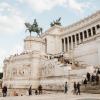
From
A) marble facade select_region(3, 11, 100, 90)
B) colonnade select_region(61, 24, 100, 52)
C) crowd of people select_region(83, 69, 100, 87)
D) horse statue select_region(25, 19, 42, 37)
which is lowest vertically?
crowd of people select_region(83, 69, 100, 87)

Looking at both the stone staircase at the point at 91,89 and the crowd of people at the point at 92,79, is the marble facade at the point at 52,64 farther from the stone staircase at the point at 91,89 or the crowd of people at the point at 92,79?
the stone staircase at the point at 91,89

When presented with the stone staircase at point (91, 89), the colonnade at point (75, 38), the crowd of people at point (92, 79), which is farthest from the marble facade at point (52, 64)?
the stone staircase at point (91, 89)

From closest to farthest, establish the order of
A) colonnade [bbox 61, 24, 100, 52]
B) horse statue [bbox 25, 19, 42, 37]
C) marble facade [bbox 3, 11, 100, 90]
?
marble facade [bbox 3, 11, 100, 90], colonnade [bbox 61, 24, 100, 52], horse statue [bbox 25, 19, 42, 37]

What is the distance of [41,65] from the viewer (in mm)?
44812

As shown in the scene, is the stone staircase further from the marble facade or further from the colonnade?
the colonnade

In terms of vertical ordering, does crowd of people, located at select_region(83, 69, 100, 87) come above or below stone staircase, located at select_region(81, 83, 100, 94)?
above

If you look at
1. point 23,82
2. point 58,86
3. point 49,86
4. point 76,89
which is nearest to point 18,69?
point 23,82

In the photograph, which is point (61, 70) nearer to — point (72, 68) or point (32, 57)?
point (72, 68)

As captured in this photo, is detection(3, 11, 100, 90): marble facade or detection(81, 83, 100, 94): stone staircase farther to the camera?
detection(3, 11, 100, 90): marble facade

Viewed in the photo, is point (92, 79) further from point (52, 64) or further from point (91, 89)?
point (52, 64)

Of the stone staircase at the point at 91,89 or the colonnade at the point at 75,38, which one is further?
the colonnade at the point at 75,38

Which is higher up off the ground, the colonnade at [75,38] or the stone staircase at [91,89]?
the colonnade at [75,38]

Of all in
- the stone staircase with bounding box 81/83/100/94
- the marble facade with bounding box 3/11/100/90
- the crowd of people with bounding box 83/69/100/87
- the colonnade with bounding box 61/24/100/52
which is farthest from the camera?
the colonnade with bounding box 61/24/100/52

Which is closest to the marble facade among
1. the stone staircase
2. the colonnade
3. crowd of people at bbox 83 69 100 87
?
the colonnade
